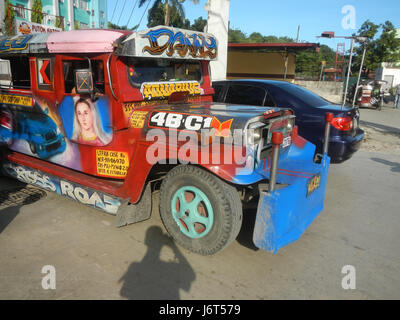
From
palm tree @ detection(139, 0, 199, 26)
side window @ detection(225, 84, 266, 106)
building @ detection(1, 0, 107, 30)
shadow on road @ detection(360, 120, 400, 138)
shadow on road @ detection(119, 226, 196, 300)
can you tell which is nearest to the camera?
shadow on road @ detection(119, 226, 196, 300)

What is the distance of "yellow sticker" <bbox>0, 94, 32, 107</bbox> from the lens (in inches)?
168

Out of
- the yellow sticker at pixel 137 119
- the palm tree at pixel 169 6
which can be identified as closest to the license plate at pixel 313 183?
the yellow sticker at pixel 137 119

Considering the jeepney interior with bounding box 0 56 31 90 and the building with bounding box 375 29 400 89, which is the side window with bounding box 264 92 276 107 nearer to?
the jeepney interior with bounding box 0 56 31 90

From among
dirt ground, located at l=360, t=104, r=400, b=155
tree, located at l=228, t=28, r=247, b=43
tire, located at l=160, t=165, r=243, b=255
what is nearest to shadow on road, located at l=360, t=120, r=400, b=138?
dirt ground, located at l=360, t=104, r=400, b=155

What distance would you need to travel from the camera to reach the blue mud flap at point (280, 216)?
2688 mm

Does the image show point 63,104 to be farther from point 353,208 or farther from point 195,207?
point 353,208

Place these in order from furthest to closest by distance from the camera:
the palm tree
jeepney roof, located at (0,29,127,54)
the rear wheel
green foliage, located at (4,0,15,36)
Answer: the palm tree → green foliage, located at (4,0,15,36) → the rear wheel → jeepney roof, located at (0,29,127,54)

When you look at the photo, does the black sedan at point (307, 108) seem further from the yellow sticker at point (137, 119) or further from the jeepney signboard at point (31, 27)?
the jeepney signboard at point (31, 27)

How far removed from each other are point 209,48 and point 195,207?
221 cm

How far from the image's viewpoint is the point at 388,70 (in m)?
28.4

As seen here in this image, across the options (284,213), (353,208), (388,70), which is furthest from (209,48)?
(388,70)

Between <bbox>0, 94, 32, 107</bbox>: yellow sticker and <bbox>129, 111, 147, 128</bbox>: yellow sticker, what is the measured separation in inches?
68.1
